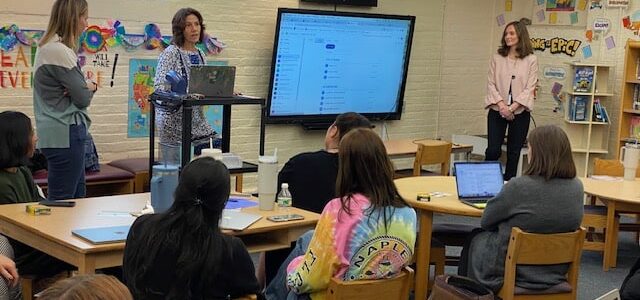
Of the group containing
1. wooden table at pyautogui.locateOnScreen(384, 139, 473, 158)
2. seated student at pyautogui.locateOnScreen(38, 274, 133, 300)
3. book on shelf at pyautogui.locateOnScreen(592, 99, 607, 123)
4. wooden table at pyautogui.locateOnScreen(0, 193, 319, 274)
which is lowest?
wooden table at pyautogui.locateOnScreen(0, 193, 319, 274)

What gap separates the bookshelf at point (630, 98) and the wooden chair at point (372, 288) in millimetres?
5464

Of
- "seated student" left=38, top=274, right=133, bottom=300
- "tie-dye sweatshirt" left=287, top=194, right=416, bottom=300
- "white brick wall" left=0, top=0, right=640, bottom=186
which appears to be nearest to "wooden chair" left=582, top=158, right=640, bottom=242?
"white brick wall" left=0, top=0, right=640, bottom=186

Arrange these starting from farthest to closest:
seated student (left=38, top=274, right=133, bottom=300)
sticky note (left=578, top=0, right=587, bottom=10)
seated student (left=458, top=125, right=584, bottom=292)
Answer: sticky note (left=578, top=0, right=587, bottom=10), seated student (left=458, top=125, right=584, bottom=292), seated student (left=38, top=274, right=133, bottom=300)

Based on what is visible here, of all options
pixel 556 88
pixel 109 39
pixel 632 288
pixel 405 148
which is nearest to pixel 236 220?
pixel 632 288

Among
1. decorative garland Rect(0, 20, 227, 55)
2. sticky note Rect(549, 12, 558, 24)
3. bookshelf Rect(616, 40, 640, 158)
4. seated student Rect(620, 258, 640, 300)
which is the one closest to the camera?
seated student Rect(620, 258, 640, 300)

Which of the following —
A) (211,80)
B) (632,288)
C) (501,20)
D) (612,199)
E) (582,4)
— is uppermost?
(582,4)

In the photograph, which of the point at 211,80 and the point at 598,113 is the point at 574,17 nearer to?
the point at 598,113

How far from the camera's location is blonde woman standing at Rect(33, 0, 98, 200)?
4.84 meters

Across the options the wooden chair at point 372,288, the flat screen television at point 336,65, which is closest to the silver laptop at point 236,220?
the wooden chair at point 372,288

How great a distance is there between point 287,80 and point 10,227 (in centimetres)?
417

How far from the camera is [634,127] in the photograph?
832 centimetres

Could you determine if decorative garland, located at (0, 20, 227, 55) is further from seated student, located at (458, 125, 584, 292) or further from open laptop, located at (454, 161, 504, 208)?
seated student, located at (458, 125, 584, 292)

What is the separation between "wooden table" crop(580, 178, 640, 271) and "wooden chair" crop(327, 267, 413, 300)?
9.02 ft

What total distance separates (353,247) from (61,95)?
2.30m
